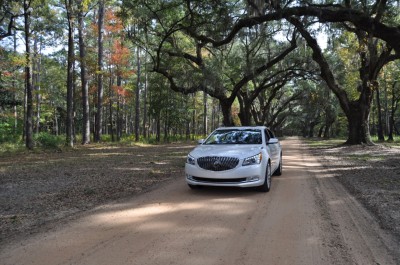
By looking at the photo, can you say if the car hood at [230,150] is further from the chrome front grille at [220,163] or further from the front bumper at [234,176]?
the front bumper at [234,176]

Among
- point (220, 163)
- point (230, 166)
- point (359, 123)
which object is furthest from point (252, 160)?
point (359, 123)

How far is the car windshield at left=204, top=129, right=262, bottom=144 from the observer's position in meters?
8.63

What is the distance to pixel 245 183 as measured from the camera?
7.20 meters

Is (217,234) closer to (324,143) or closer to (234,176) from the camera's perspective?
(234,176)

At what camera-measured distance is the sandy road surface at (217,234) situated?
3.98 meters

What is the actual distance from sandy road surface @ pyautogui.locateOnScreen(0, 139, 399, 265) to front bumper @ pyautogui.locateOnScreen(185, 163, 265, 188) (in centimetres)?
30

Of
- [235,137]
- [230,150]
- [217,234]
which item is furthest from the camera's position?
[235,137]

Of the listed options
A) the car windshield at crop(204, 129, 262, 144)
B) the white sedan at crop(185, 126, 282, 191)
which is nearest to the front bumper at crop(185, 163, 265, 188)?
the white sedan at crop(185, 126, 282, 191)

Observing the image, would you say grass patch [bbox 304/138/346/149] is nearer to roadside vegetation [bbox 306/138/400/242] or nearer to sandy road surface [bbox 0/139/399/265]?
roadside vegetation [bbox 306/138/400/242]

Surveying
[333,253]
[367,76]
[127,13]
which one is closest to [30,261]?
[333,253]

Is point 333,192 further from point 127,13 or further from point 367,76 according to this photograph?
point 367,76

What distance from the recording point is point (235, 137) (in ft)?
29.1

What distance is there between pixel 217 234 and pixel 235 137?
14.3ft

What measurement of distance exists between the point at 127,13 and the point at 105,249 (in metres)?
14.4
